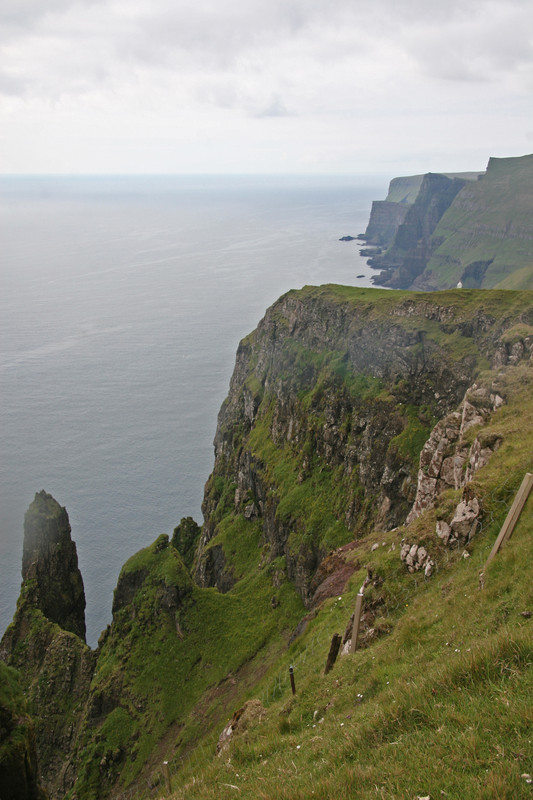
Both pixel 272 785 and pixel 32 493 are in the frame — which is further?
pixel 32 493

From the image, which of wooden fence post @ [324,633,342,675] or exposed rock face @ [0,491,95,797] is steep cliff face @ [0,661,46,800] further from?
exposed rock face @ [0,491,95,797]

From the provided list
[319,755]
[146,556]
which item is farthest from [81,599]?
[319,755]

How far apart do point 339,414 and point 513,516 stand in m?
53.1

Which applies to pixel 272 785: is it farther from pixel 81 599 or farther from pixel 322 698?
pixel 81 599

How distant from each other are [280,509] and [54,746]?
34.9m

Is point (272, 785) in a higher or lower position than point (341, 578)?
higher

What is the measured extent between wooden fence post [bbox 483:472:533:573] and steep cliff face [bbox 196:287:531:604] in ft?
119

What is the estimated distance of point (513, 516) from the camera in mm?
19375

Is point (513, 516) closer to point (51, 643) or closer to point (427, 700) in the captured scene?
point (427, 700)

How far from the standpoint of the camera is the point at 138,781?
47594 millimetres

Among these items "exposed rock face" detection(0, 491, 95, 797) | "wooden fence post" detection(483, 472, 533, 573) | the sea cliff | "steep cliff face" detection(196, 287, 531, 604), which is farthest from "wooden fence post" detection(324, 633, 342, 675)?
"exposed rock face" detection(0, 491, 95, 797)

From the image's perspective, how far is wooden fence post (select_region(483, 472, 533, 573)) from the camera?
1902 cm

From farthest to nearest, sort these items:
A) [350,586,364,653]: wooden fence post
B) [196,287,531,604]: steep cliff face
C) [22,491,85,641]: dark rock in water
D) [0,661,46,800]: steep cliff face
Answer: [22,491,85,641]: dark rock in water, [196,287,531,604]: steep cliff face, [0,661,46,800]: steep cliff face, [350,586,364,653]: wooden fence post

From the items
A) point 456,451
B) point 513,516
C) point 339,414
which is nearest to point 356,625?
point 513,516
